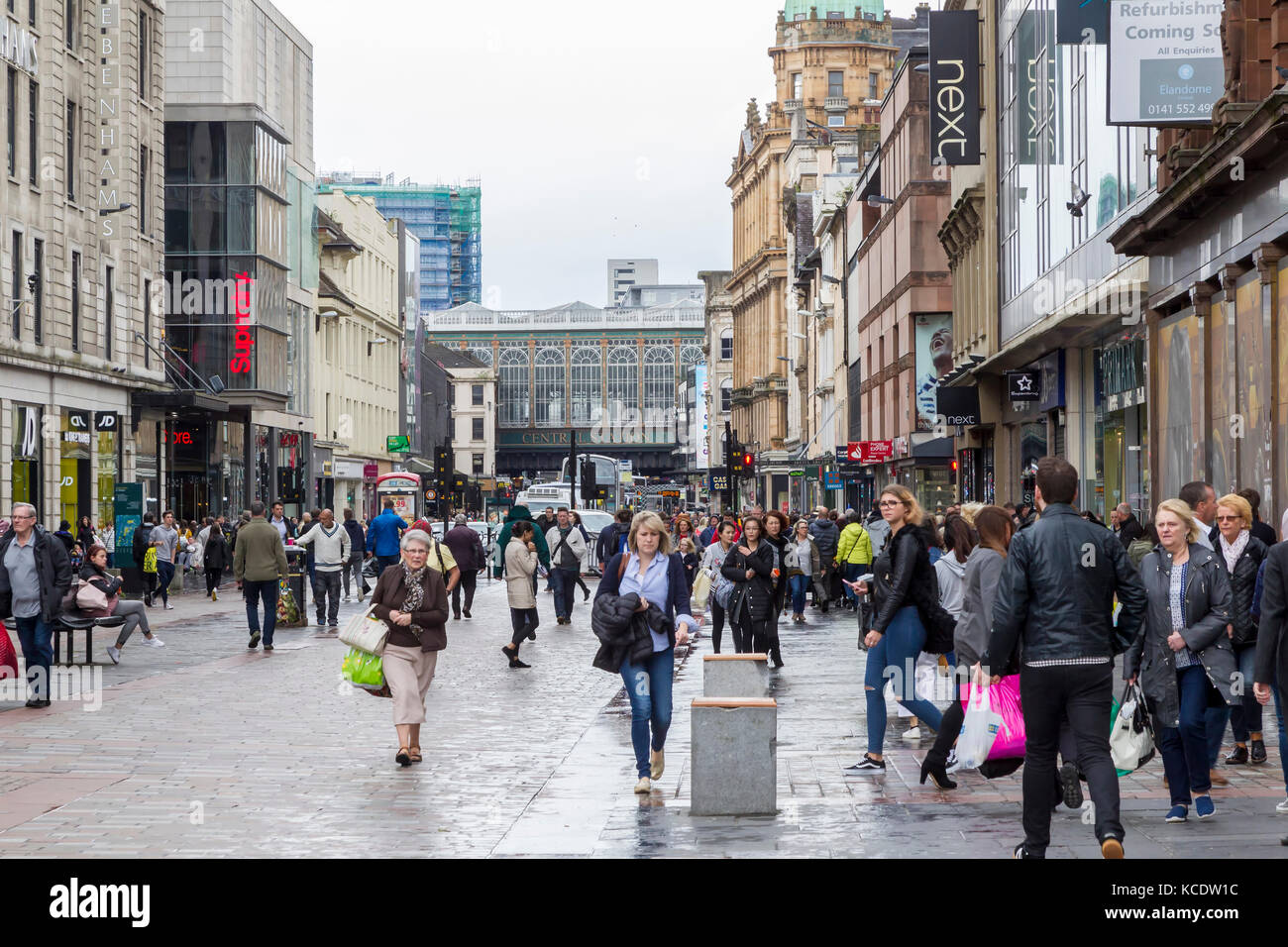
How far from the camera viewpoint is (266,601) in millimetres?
22094

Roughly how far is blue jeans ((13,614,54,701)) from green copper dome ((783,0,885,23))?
338ft

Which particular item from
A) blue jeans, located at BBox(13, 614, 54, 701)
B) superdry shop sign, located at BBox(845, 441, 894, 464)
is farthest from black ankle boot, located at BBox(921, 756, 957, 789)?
superdry shop sign, located at BBox(845, 441, 894, 464)

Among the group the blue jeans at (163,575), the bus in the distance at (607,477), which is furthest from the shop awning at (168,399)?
the bus in the distance at (607,477)

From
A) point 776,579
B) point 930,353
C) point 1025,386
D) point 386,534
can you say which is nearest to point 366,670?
point 776,579

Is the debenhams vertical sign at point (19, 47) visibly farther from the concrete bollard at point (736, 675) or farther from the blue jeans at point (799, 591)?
the concrete bollard at point (736, 675)

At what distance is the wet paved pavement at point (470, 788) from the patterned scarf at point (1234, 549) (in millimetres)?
1347

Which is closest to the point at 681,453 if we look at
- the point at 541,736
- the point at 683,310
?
the point at 683,310

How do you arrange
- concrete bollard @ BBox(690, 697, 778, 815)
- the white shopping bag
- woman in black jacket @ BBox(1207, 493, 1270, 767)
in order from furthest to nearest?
1. woman in black jacket @ BBox(1207, 493, 1270, 767)
2. concrete bollard @ BBox(690, 697, 778, 815)
3. the white shopping bag

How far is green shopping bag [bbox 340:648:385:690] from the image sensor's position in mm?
12555

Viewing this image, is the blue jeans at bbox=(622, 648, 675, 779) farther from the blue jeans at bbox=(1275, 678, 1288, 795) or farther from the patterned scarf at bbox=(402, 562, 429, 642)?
the blue jeans at bbox=(1275, 678, 1288, 795)

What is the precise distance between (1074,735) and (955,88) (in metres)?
30.2

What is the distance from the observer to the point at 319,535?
2575 cm

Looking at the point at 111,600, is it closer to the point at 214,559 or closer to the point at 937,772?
the point at 937,772

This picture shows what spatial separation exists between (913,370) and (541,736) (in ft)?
126
